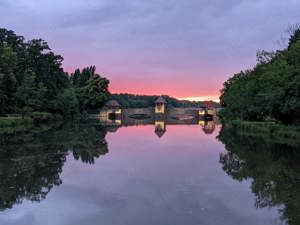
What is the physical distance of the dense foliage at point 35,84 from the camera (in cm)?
4299

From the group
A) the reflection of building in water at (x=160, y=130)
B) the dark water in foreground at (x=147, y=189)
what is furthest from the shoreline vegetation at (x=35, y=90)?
the dark water in foreground at (x=147, y=189)

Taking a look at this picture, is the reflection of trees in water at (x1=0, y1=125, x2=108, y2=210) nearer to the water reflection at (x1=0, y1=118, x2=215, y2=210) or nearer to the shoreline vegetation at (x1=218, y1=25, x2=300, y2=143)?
the water reflection at (x1=0, y1=118, x2=215, y2=210)

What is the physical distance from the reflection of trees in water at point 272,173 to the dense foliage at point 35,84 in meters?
27.2

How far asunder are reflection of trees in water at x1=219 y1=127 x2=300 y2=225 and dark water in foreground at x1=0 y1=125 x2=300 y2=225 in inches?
0.9

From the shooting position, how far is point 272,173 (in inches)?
508

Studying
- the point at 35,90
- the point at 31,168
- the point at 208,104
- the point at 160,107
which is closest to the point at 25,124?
the point at 35,90

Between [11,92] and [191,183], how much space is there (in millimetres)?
37691

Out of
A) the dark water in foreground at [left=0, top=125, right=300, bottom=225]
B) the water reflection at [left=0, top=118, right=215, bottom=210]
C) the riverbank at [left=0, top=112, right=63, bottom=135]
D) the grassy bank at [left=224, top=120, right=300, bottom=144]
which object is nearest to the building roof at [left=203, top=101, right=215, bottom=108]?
the riverbank at [left=0, top=112, right=63, bottom=135]

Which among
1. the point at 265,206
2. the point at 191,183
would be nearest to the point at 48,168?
the point at 191,183

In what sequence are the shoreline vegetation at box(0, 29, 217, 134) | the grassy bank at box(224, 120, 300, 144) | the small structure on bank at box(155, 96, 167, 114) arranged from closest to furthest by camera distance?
the grassy bank at box(224, 120, 300, 144)
the shoreline vegetation at box(0, 29, 217, 134)
the small structure on bank at box(155, 96, 167, 114)

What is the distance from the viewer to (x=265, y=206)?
8523 mm

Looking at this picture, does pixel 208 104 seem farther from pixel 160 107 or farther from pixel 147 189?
pixel 147 189

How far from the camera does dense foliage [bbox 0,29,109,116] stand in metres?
43.0

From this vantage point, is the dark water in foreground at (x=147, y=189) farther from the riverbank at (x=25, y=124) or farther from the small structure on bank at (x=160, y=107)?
the small structure on bank at (x=160, y=107)
